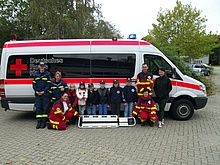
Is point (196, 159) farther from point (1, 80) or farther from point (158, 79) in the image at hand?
point (1, 80)

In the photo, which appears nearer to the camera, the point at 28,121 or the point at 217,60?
the point at 28,121

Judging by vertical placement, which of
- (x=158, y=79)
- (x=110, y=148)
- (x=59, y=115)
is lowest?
(x=110, y=148)

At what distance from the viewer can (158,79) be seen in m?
6.58

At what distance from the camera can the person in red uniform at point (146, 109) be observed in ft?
21.5

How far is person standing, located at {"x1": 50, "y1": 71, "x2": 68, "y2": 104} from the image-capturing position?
258 inches

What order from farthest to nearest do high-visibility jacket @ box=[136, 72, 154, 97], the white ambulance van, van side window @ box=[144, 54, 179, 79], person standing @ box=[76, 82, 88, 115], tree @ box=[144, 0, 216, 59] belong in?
tree @ box=[144, 0, 216, 59] < van side window @ box=[144, 54, 179, 79] < the white ambulance van < person standing @ box=[76, 82, 88, 115] < high-visibility jacket @ box=[136, 72, 154, 97]

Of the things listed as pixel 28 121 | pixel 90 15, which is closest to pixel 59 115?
pixel 28 121

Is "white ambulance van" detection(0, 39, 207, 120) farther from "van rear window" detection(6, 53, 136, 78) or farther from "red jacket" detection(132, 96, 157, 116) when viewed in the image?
"red jacket" detection(132, 96, 157, 116)

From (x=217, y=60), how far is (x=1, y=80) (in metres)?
79.0

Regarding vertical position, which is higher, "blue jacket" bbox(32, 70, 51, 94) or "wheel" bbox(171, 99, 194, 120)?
"blue jacket" bbox(32, 70, 51, 94)

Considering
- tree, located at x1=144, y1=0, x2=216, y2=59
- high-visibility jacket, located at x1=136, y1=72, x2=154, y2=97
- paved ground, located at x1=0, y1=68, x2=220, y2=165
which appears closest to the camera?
paved ground, located at x1=0, y1=68, x2=220, y2=165

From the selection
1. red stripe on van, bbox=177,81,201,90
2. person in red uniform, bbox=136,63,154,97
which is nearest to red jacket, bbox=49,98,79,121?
person in red uniform, bbox=136,63,154,97

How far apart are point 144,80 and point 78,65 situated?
1998 millimetres

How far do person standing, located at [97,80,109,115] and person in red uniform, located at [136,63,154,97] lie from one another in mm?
965
